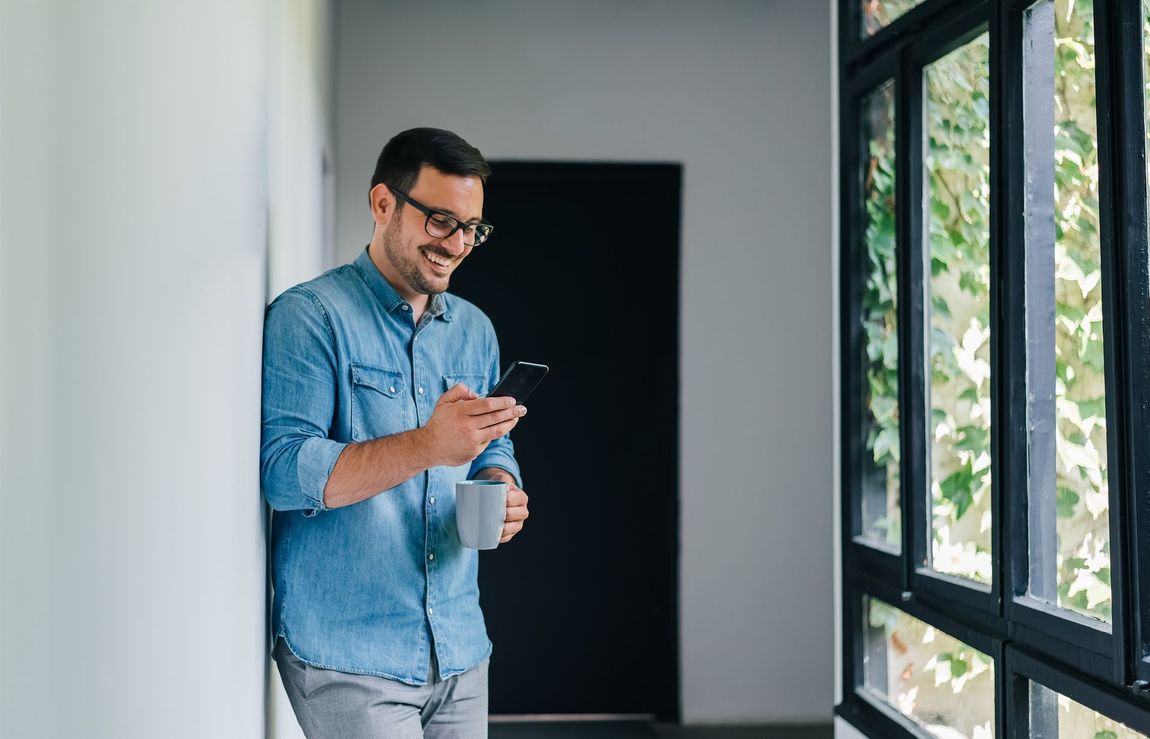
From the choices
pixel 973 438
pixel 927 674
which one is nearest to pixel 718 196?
pixel 973 438

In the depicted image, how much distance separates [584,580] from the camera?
3.95 m

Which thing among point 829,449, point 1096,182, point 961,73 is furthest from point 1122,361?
point 829,449

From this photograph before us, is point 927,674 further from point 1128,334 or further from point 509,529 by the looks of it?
point 509,529

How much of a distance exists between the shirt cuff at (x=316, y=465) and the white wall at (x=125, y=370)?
83 millimetres

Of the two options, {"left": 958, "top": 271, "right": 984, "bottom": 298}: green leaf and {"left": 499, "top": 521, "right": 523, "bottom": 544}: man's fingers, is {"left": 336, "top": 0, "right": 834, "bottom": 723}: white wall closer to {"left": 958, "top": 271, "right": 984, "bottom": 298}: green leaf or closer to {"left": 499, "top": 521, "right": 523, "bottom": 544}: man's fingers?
{"left": 958, "top": 271, "right": 984, "bottom": 298}: green leaf

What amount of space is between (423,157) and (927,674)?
4.97 feet

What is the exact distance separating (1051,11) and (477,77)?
8.07ft

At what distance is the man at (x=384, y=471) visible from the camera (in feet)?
4.27

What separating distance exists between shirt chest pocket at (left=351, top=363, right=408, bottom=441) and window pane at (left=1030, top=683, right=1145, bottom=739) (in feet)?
3.73

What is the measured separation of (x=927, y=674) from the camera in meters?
2.20

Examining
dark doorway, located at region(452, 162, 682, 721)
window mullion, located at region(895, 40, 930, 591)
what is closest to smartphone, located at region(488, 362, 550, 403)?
window mullion, located at region(895, 40, 930, 591)

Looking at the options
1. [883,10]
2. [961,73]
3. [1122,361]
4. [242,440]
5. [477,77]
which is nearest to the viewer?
[242,440]

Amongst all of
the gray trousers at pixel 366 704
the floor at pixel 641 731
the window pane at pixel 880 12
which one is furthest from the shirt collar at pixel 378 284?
the floor at pixel 641 731

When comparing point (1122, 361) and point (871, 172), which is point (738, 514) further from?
point (1122, 361)
